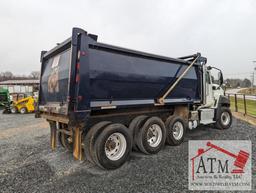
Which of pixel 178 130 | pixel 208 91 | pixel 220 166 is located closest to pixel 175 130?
pixel 178 130

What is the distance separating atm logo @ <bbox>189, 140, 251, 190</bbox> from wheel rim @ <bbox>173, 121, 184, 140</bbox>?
445 millimetres

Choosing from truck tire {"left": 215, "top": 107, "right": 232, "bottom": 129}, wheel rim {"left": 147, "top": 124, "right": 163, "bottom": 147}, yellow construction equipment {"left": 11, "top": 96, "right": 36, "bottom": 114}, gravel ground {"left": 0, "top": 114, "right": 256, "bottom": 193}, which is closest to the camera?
gravel ground {"left": 0, "top": 114, "right": 256, "bottom": 193}

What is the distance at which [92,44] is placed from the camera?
3910mm

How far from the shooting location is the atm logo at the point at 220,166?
3.36 meters

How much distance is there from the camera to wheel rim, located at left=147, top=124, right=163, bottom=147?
5016 mm

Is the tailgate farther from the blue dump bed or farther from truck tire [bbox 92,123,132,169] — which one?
truck tire [bbox 92,123,132,169]

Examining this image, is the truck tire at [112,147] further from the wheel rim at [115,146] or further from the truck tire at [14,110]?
the truck tire at [14,110]

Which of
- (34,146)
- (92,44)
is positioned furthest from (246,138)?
(34,146)

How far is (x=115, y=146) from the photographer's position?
14.0 ft

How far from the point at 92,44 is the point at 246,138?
5740 millimetres

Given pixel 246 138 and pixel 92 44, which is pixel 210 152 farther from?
pixel 92 44

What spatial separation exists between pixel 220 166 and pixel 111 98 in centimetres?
287

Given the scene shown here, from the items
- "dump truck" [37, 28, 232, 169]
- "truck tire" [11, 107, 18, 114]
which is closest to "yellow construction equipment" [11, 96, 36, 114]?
"truck tire" [11, 107, 18, 114]

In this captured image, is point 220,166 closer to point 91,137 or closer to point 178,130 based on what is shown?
point 178,130
